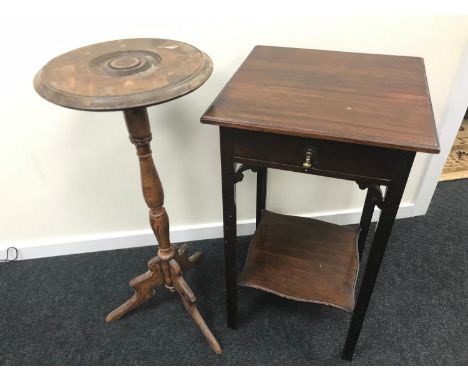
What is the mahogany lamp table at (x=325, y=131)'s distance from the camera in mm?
771

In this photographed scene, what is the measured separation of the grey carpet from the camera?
Answer: 48.1 inches

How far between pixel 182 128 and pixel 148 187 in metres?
0.35

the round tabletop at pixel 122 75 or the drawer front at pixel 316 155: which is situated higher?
the round tabletop at pixel 122 75

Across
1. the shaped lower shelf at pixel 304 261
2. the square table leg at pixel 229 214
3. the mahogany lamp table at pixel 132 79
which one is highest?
the mahogany lamp table at pixel 132 79

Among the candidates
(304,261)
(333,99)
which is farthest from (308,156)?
(304,261)

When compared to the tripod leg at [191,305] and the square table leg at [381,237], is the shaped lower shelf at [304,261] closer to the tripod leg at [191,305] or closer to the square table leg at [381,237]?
the square table leg at [381,237]

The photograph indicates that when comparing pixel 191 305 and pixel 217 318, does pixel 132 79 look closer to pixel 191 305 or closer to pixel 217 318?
pixel 191 305

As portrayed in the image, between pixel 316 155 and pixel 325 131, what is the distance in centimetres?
8

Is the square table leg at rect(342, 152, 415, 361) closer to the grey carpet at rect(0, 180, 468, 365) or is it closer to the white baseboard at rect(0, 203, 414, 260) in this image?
the grey carpet at rect(0, 180, 468, 365)

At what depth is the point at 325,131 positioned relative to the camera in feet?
2.47

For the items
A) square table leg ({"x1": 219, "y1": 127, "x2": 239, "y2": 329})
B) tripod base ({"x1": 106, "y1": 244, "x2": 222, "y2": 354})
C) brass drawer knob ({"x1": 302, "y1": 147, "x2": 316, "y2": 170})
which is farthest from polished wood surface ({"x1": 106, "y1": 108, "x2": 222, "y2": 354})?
brass drawer knob ({"x1": 302, "y1": 147, "x2": 316, "y2": 170})

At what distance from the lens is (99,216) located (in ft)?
5.02

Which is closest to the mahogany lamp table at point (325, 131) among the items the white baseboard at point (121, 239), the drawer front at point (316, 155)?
the drawer front at point (316, 155)

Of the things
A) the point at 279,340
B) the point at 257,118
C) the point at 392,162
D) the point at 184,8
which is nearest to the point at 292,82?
the point at 257,118
